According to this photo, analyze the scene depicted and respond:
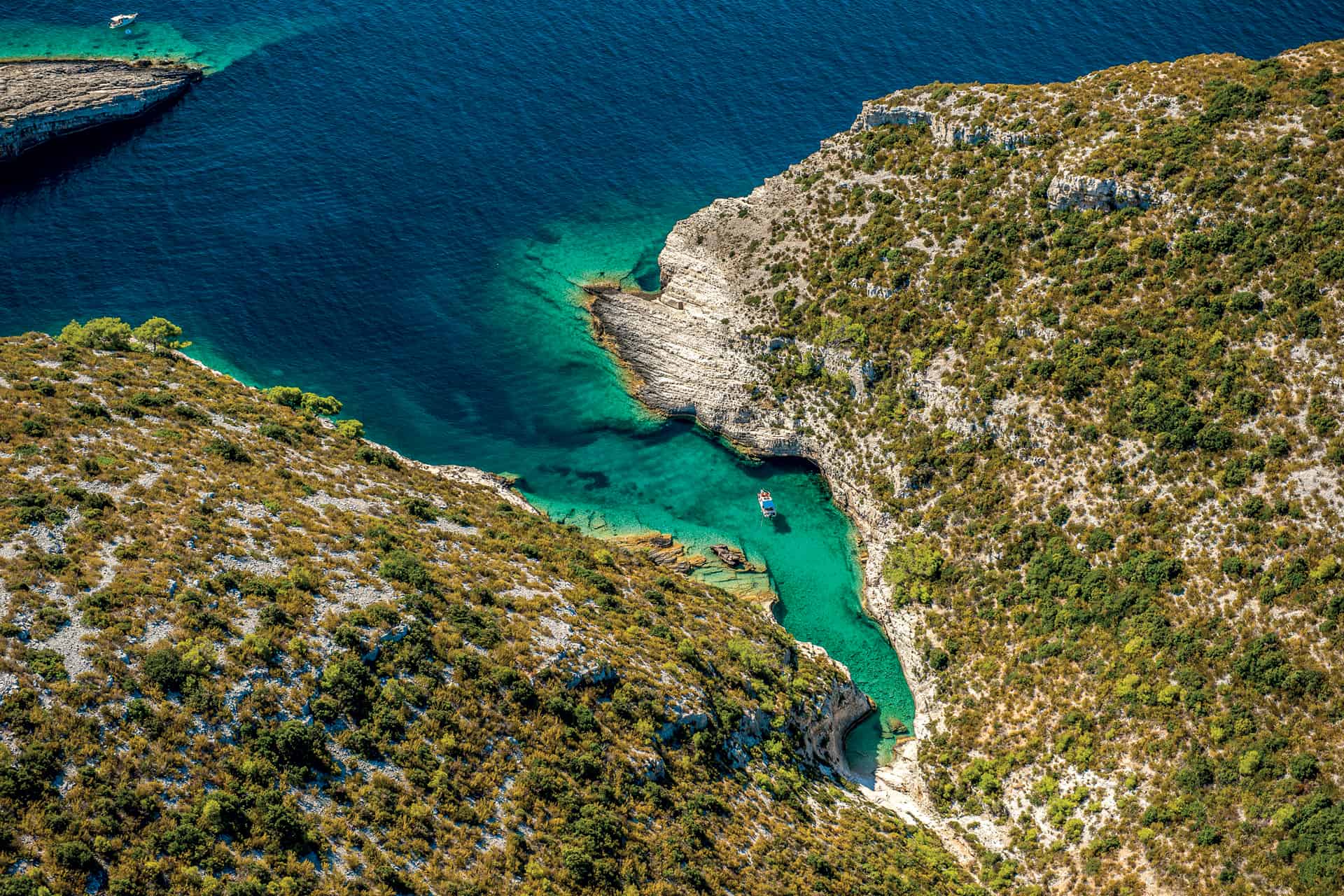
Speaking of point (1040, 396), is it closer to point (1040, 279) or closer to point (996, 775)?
point (1040, 279)

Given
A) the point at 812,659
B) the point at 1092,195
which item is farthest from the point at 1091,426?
the point at 812,659

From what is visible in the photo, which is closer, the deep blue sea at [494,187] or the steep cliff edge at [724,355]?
the steep cliff edge at [724,355]

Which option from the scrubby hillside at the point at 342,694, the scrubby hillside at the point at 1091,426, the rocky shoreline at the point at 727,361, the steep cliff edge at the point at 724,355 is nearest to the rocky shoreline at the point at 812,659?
the scrubby hillside at the point at 342,694

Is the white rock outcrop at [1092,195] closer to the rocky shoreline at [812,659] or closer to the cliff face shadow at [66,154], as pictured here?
the rocky shoreline at [812,659]

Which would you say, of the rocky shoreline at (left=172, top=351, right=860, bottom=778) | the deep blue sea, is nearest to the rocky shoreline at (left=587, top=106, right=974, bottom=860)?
the deep blue sea

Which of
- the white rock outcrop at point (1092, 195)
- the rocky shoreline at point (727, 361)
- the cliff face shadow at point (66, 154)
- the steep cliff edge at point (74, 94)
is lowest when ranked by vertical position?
the cliff face shadow at point (66, 154)

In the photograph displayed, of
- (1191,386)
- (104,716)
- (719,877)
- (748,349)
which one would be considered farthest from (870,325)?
(104,716)

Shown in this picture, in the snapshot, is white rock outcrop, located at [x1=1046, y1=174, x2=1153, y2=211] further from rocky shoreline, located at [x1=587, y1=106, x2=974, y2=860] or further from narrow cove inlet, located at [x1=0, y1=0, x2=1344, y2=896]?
rocky shoreline, located at [x1=587, y1=106, x2=974, y2=860]
